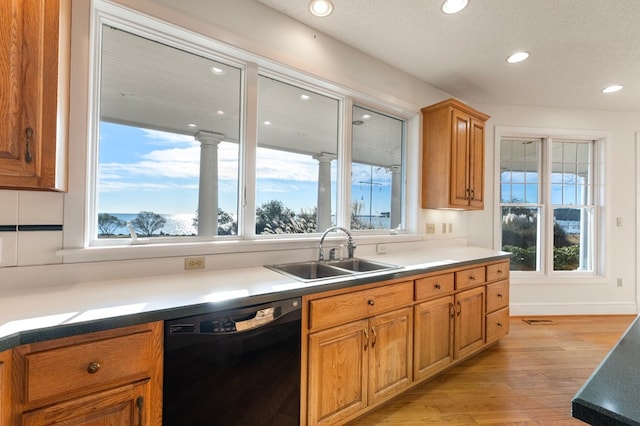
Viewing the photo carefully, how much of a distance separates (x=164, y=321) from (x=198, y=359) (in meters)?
0.21

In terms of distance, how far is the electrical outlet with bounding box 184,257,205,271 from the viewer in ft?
5.64

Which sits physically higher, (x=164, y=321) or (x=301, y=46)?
(x=301, y=46)

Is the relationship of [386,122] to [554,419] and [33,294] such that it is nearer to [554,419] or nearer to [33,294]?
[554,419]

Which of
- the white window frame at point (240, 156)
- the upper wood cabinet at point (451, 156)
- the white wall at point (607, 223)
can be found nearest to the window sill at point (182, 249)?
the white window frame at point (240, 156)

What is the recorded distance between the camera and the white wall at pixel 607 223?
148 inches

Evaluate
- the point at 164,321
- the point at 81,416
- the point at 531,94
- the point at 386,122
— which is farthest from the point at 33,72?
the point at 531,94

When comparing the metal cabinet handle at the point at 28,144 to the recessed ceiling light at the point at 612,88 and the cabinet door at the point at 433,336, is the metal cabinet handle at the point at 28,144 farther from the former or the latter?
the recessed ceiling light at the point at 612,88

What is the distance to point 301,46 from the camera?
2.23 metres

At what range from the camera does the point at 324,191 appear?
8.37 feet

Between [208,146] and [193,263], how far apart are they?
0.77 m

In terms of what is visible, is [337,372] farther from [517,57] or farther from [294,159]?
[517,57]

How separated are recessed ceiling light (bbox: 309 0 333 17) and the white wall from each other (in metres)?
2.58

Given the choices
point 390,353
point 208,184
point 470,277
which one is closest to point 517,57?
point 470,277

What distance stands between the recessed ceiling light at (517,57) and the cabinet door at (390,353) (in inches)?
94.7
